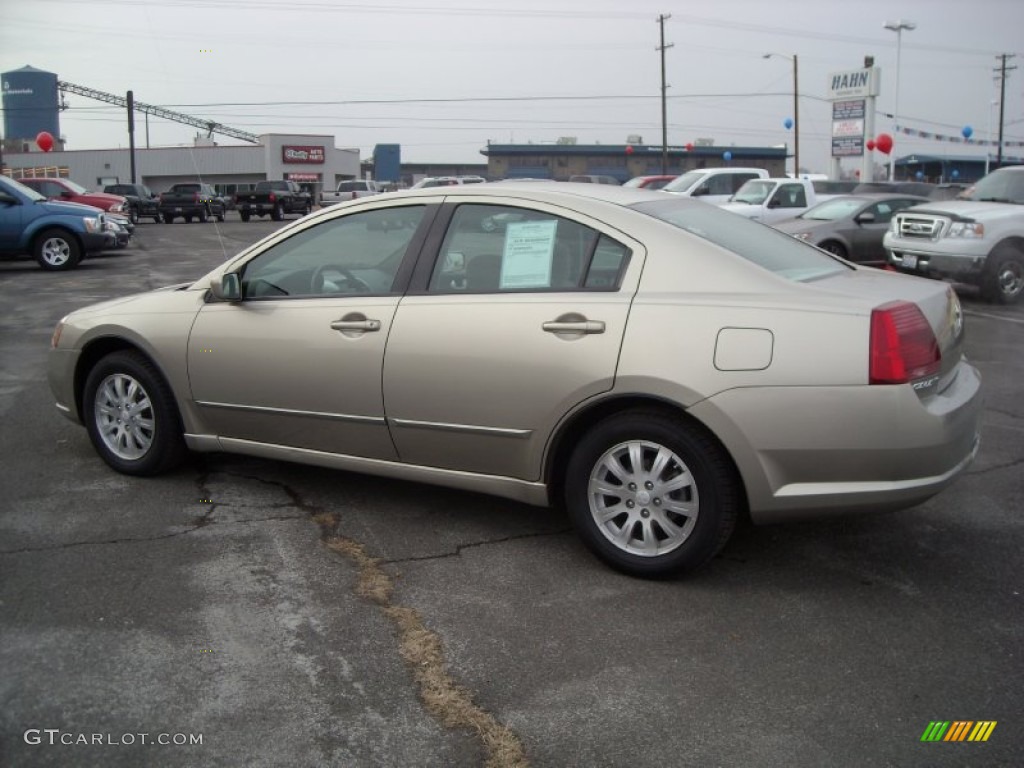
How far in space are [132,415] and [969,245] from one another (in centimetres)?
1073

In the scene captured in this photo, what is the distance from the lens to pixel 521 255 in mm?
4109

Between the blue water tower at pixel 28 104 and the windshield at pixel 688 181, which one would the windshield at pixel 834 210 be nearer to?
the windshield at pixel 688 181

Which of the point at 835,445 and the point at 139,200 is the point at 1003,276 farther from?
the point at 139,200

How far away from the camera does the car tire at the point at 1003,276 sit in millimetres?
12180

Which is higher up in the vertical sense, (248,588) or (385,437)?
(385,437)

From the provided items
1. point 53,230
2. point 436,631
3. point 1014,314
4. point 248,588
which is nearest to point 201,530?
point 248,588

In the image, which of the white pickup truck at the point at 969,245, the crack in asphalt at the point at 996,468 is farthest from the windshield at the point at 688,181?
the crack in asphalt at the point at 996,468

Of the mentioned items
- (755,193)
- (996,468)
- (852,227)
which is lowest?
(996,468)

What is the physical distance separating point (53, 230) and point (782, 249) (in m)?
15.4

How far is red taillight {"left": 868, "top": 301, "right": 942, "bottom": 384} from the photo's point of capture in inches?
134

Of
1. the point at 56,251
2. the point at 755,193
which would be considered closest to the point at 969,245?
the point at 755,193

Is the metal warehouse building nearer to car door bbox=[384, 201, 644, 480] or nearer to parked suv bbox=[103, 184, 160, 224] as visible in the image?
parked suv bbox=[103, 184, 160, 224]

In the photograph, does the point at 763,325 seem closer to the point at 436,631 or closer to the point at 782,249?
the point at 782,249

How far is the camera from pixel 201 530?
4.39m
